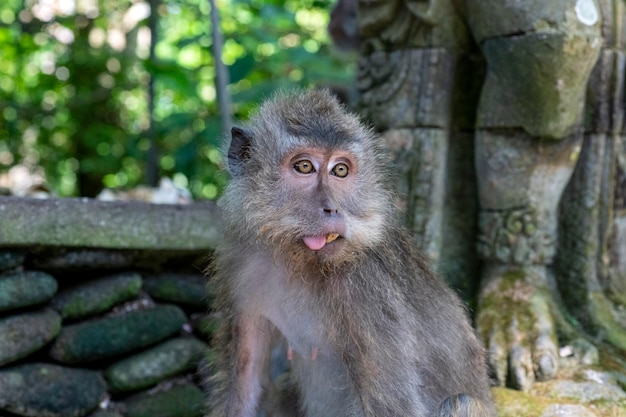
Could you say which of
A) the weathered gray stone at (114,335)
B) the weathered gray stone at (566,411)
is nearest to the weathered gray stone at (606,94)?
the weathered gray stone at (566,411)

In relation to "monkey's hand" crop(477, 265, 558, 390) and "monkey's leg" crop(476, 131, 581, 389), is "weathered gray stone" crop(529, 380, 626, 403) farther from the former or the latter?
"monkey's leg" crop(476, 131, 581, 389)

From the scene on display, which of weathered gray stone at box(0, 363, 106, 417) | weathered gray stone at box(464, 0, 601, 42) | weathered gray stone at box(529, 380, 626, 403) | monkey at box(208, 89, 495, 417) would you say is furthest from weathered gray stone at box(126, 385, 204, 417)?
weathered gray stone at box(464, 0, 601, 42)

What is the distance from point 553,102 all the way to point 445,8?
0.74m

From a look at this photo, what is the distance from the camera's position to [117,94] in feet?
20.7

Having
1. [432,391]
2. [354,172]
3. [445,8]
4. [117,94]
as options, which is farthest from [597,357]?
[117,94]

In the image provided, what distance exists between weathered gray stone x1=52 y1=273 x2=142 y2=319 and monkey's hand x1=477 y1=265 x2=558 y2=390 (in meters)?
1.56

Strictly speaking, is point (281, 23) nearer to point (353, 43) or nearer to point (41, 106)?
point (353, 43)

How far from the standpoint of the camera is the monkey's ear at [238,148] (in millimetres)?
2168

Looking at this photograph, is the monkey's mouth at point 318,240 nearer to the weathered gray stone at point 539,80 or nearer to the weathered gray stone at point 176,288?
the weathered gray stone at point 539,80

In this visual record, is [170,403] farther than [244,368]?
Yes

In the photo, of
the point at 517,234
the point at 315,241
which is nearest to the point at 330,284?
the point at 315,241

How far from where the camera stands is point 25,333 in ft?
8.98

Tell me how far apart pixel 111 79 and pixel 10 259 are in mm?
3595

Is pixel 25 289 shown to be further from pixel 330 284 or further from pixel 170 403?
pixel 330 284
